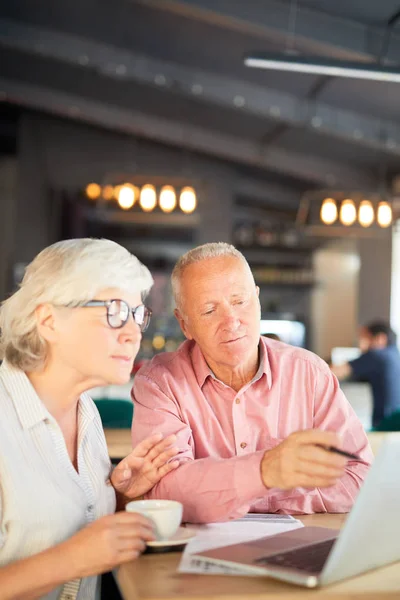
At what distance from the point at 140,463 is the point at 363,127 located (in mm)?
7312

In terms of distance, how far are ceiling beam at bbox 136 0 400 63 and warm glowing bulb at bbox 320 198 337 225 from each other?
5.01 feet

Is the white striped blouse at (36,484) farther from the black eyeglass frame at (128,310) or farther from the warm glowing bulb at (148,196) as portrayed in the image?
the warm glowing bulb at (148,196)

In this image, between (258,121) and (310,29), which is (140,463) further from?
(258,121)

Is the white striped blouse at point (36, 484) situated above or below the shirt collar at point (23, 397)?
below

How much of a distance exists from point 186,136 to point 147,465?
800cm

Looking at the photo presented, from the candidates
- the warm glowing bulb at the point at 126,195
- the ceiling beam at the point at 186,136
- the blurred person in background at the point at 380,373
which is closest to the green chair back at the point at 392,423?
the blurred person in background at the point at 380,373

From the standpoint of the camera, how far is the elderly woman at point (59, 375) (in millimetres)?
1468

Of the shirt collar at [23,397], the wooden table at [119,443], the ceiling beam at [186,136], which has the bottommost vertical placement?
the wooden table at [119,443]

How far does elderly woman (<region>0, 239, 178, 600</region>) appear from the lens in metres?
1.47

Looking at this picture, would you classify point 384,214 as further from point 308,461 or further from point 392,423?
point 308,461

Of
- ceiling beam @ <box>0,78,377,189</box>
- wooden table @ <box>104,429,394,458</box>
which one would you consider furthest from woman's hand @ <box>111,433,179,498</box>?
ceiling beam @ <box>0,78,377,189</box>

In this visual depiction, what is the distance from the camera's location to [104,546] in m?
1.34

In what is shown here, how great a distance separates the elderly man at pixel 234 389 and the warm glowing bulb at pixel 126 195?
16.3 ft

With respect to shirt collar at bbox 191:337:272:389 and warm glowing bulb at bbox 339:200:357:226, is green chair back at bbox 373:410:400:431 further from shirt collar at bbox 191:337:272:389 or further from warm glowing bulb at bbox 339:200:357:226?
warm glowing bulb at bbox 339:200:357:226
